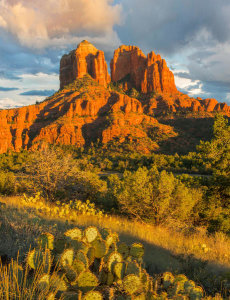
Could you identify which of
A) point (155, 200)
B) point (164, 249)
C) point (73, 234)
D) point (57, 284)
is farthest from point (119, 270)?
point (155, 200)

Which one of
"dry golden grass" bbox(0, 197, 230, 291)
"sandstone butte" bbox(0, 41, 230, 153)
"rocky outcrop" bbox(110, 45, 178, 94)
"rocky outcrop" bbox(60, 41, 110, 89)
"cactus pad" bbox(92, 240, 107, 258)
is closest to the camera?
"cactus pad" bbox(92, 240, 107, 258)

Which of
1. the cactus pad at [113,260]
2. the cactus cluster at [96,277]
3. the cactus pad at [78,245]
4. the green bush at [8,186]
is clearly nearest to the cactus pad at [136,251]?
the cactus cluster at [96,277]

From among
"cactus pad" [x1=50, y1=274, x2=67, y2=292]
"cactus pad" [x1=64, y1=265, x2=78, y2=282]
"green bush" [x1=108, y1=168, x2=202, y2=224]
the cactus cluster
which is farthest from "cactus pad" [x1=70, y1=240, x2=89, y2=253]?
"green bush" [x1=108, y1=168, x2=202, y2=224]

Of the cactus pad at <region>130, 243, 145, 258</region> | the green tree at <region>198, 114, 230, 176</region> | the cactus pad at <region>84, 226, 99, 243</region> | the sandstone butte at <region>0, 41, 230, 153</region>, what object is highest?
the sandstone butte at <region>0, 41, 230, 153</region>

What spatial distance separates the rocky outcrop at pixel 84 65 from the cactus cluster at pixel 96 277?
405 feet

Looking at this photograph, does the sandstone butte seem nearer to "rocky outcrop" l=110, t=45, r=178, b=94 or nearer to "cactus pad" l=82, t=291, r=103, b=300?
"rocky outcrop" l=110, t=45, r=178, b=94

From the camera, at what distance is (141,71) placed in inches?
5300

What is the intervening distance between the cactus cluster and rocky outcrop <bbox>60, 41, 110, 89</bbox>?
405ft

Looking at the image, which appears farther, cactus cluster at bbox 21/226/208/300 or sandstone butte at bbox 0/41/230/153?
sandstone butte at bbox 0/41/230/153

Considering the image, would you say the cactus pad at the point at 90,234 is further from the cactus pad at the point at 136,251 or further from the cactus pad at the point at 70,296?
the cactus pad at the point at 70,296

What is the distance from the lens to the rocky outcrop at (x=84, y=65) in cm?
12394

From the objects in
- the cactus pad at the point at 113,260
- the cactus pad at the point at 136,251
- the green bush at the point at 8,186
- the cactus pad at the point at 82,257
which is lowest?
the green bush at the point at 8,186

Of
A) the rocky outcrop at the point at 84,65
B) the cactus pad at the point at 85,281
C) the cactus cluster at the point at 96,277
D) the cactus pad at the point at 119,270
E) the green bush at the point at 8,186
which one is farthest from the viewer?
the rocky outcrop at the point at 84,65

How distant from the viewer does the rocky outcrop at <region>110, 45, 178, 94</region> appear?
123438 millimetres
